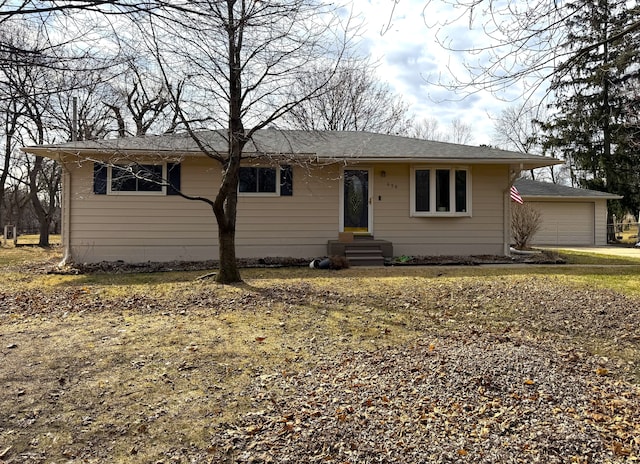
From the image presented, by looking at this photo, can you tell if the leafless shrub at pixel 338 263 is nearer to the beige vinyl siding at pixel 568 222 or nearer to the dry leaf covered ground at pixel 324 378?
the dry leaf covered ground at pixel 324 378

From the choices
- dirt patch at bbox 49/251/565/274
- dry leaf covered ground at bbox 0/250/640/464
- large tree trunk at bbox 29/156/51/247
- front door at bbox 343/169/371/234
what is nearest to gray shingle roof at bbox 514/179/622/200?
dirt patch at bbox 49/251/565/274

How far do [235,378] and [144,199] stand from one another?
8.13 m

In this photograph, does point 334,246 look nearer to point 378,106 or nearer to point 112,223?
point 112,223

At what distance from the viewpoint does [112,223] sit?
10.3 meters

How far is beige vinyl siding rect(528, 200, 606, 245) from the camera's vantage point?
19156 mm

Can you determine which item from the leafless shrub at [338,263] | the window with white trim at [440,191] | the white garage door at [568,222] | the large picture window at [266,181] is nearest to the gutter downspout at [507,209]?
the window with white trim at [440,191]

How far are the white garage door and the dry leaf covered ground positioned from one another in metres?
14.1

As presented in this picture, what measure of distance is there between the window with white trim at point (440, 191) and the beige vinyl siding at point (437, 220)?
0.51 feet

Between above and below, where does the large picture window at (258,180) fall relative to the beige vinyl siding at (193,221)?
above

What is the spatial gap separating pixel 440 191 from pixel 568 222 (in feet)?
38.1

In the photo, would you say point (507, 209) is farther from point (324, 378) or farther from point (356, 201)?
point (324, 378)

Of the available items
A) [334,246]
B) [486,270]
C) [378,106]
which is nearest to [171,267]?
[334,246]

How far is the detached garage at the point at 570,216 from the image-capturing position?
18969 mm

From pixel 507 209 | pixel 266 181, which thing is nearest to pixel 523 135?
pixel 507 209
